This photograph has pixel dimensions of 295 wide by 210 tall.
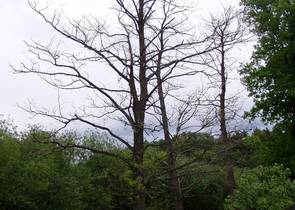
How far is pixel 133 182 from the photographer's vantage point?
13.0 m

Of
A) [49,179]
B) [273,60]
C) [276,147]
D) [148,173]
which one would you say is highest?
[273,60]

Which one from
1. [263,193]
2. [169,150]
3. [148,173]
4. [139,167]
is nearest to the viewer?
[139,167]

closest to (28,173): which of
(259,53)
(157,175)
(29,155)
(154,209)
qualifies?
(154,209)

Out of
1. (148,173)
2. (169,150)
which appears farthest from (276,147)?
(148,173)

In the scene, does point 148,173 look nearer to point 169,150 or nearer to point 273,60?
point 169,150

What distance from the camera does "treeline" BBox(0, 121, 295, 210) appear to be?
1451 centimetres

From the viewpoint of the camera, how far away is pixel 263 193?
20.9 m

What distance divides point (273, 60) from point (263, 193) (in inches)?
461

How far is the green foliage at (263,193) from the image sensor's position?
20688 millimetres

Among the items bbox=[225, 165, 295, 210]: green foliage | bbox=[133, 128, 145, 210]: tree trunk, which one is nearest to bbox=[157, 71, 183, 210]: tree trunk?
bbox=[133, 128, 145, 210]: tree trunk

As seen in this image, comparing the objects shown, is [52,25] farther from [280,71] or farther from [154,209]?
[154,209]

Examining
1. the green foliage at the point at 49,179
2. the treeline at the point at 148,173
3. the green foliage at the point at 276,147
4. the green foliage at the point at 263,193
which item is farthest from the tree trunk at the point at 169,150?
the green foliage at the point at 276,147

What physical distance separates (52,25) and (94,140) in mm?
27424

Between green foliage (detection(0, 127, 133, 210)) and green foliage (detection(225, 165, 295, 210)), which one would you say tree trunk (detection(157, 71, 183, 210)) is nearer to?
green foliage (detection(0, 127, 133, 210))
